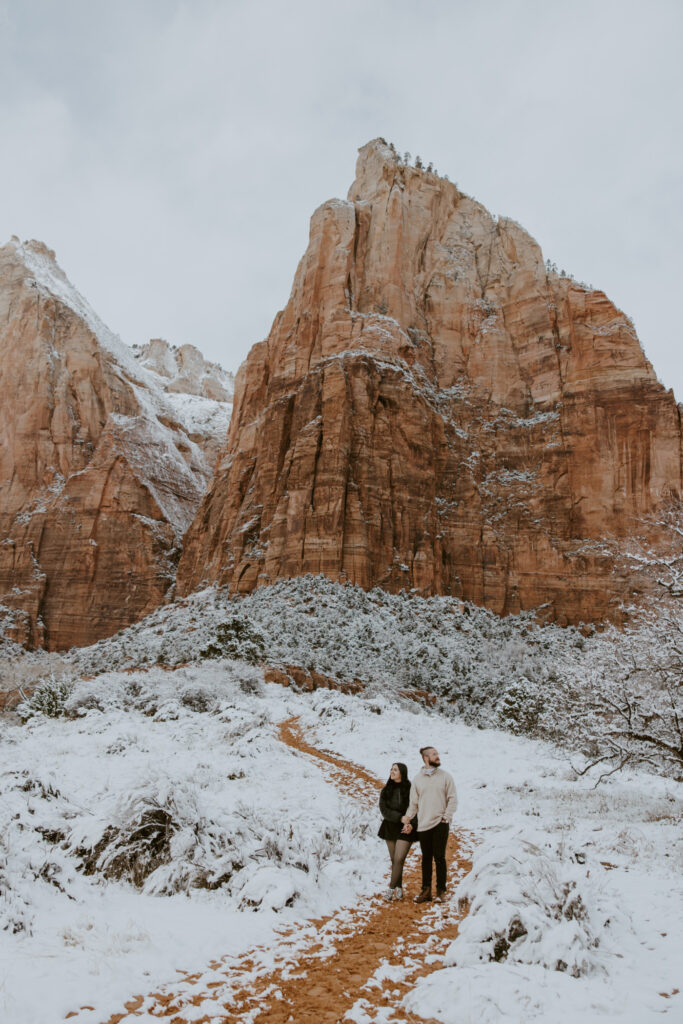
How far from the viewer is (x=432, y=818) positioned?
6.28 m

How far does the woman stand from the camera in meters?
6.35

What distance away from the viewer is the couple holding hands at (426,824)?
6.27 meters

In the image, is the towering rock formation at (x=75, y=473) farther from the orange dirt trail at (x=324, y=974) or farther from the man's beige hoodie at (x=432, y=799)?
the orange dirt trail at (x=324, y=974)

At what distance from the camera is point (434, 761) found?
6.57m

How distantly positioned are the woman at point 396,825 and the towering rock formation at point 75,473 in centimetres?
5536

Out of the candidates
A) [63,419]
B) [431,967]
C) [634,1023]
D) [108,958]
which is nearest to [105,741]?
[108,958]

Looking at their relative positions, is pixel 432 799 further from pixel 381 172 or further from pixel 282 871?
pixel 381 172

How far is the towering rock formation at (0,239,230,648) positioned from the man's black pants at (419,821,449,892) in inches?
2196

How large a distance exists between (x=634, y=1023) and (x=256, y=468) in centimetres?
5066

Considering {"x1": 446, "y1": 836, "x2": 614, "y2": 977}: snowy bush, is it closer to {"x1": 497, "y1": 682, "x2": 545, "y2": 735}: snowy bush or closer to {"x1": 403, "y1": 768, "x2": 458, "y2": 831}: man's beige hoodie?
{"x1": 403, "y1": 768, "x2": 458, "y2": 831}: man's beige hoodie

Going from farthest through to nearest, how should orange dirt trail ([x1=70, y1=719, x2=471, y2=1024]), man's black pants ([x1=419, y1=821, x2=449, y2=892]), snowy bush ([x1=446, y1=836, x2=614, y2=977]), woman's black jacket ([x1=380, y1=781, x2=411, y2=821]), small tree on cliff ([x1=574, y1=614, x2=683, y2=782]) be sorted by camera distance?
1. small tree on cliff ([x1=574, y1=614, x2=683, y2=782])
2. woman's black jacket ([x1=380, y1=781, x2=411, y2=821])
3. man's black pants ([x1=419, y1=821, x2=449, y2=892])
4. snowy bush ([x1=446, y1=836, x2=614, y2=977])
5. orange dirt trail ([x1=70, y1=719, x2=471, y2=1024])

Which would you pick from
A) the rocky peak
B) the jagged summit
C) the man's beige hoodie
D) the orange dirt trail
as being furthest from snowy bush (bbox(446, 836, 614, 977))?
the rocky peak

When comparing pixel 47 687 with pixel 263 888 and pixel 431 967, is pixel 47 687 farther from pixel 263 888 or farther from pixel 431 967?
pixel 431 967

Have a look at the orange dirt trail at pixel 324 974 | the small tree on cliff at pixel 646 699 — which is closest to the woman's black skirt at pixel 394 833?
the orange dirt trail at pixel 324 974
